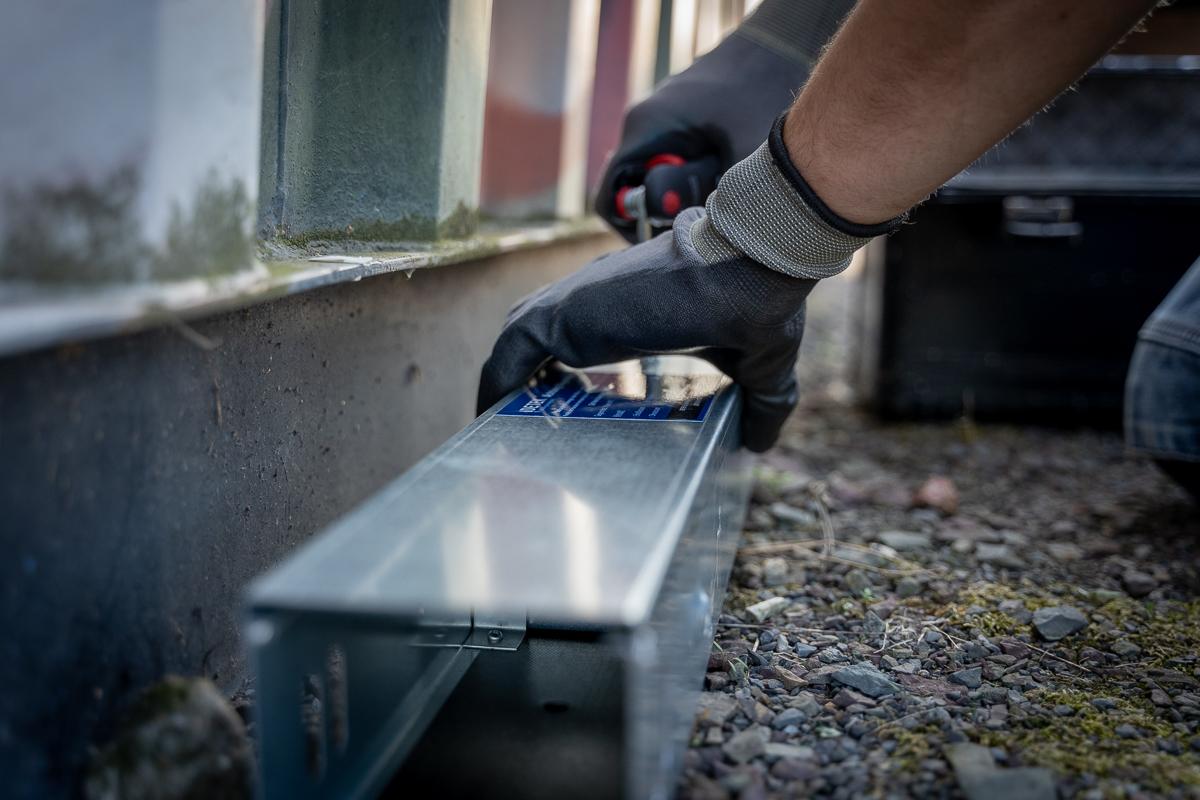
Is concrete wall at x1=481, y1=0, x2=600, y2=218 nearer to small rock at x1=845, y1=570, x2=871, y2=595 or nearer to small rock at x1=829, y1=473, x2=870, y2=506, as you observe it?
small rock at x1=829, y1=473, x2=870, y2=506

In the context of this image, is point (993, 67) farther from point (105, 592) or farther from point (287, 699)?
point (105, 592)

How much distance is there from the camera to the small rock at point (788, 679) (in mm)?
1168

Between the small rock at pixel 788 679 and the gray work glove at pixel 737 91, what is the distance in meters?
0.80

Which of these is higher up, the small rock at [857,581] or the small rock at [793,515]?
the small rock at [857,581]

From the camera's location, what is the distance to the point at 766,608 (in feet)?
4.56

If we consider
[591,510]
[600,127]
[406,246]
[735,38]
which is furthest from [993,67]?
[600,127]

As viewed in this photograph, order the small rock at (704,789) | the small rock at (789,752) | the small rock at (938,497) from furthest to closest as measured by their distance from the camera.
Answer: the small rock at (938,497), the small rock at (789,752), the small rock at (704,789)

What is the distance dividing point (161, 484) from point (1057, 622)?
1187 mm

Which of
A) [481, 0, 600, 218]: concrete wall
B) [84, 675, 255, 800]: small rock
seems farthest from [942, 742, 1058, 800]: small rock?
[481, 0, 600, 218]: concrete wall

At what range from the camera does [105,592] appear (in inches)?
34.3

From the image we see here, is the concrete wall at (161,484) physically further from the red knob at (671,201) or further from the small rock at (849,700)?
the small rock at (849,700)

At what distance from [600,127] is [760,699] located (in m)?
2.40

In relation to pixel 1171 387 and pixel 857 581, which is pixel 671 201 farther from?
pixel 1171 387

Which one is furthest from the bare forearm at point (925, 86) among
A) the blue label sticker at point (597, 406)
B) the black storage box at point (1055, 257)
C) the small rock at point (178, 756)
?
the black storage box at point (1055, 257)
